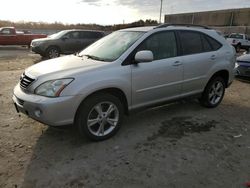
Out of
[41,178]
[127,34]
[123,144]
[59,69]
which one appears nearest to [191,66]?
[127,34]

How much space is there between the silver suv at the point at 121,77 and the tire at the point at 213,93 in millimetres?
21

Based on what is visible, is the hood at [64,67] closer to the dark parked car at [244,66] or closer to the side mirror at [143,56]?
the side mirror at [143,56]

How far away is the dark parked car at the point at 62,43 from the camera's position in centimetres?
1504

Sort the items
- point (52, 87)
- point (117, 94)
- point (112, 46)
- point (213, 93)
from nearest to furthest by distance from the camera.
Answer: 1. point (52, 87)
2. point (117, 94)
3. point (112, 46)
4. point (213, 93)

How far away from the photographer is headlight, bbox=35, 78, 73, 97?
3.82 metres

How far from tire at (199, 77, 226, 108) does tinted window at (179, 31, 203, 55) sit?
0.82 m

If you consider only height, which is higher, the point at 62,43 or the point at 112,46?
the point at 112,46

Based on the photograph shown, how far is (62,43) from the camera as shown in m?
15.5

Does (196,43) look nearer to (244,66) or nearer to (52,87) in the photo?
(52,87)

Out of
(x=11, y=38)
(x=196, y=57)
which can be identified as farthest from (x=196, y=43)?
(x=11, y=38)

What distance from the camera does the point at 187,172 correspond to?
139 inches

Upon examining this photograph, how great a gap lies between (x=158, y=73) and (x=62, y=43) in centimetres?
1168

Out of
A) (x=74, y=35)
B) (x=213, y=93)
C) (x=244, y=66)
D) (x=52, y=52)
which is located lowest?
(x=52, y=52)

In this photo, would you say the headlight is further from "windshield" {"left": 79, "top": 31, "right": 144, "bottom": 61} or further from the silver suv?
"windshield" {"left": 79, "top": 31, "right": 144, "bottom": 61}
